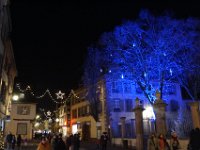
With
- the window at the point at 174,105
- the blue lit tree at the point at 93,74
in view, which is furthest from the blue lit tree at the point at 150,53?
Answer: the window at the point at 174,105

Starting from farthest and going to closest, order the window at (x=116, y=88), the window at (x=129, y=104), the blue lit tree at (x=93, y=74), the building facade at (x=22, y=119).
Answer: the building facade at (x=22, y=119)
the window at (x=129, y=104)
the window at (x=116, y=88)
the blue lit tree at (x=93, y=74)

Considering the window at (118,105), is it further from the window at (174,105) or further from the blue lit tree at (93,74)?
the window at (174,105)

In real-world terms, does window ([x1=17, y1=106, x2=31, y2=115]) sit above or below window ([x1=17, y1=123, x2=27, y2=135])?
above

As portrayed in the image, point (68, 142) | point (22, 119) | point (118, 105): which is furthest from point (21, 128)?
point (68, 142)

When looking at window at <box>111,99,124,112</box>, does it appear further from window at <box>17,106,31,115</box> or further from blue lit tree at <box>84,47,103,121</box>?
window at <box>17,106,31,115</box>

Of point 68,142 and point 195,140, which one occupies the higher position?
point 195,140

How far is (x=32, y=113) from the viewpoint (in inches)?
2083

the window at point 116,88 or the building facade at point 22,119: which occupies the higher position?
the window at point 116,88

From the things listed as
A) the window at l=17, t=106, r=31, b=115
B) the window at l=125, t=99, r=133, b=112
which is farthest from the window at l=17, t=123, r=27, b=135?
the window at l=125, t=99, r=133, b=112

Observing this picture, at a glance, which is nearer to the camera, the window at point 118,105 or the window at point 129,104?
the window at point 118,105

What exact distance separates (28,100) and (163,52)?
116ft

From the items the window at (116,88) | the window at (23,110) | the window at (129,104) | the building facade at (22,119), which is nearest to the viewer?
the window at (116,88)

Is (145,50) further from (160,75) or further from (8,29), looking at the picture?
(8,29)

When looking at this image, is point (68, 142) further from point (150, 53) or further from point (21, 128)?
point (21, 128)
